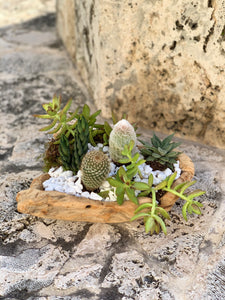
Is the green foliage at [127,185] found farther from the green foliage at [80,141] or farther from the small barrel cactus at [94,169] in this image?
the green foliage at [80,141]

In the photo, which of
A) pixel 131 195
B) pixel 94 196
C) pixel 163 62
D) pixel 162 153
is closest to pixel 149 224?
pixel 131 195

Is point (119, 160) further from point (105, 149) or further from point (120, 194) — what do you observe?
point (105, 149)

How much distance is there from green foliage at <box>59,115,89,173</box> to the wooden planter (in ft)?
0.78

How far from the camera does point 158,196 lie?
181 cm

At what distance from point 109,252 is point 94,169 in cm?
41

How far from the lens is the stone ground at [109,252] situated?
4.95ft

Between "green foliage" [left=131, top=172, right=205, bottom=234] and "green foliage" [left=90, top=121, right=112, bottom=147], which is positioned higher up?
"green foliage" [left=90, top=121, right=112, bottom=147]

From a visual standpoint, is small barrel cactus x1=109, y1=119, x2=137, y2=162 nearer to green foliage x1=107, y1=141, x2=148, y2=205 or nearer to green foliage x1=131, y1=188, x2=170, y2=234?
green foliage x1=107, y1=141, x2=148, y2=205

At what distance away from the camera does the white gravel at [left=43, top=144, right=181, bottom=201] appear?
1.81m

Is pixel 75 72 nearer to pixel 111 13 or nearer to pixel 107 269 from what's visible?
pixel 111 13

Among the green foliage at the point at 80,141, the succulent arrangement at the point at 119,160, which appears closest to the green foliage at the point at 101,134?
the succulent arrangement at the point at 119,160

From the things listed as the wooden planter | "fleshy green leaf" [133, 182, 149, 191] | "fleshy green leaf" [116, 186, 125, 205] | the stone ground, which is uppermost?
"fleshy green leaf" [133, 182, 149, 191]

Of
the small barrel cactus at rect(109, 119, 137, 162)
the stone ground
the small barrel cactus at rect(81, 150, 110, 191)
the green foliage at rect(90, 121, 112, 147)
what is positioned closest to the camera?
the stone ground

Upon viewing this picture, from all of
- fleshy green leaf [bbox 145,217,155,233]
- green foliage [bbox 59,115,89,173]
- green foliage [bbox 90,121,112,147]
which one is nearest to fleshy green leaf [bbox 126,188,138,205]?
fleshy green leaf [bbox 145,217,155,233]
